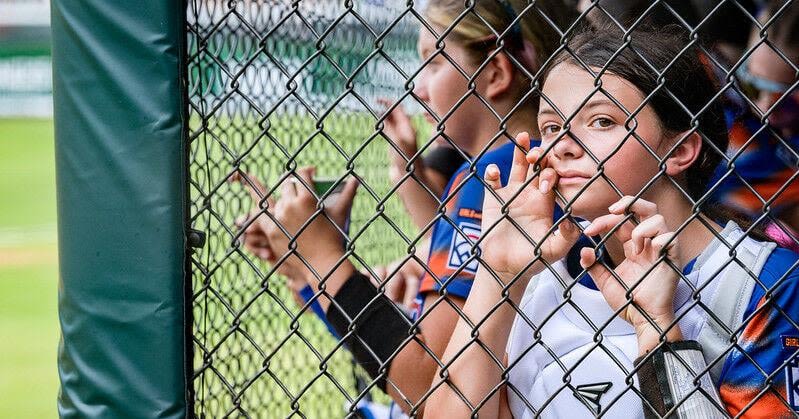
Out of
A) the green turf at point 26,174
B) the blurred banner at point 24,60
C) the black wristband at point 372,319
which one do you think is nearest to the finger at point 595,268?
the black wristband at point 372,319

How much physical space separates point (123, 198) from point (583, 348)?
0.89 metres

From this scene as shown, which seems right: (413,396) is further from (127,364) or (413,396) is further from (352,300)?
(127,364)

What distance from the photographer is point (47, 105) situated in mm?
15344

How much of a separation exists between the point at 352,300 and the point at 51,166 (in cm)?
1194

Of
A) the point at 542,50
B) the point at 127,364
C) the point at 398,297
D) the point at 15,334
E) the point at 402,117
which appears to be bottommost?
the point at 15,334

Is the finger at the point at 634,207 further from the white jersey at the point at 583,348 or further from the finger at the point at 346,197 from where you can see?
the finger at the point at 346,197

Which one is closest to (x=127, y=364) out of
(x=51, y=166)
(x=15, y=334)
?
(x=15, y=334)

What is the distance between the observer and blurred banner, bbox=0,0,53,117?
49.5ft

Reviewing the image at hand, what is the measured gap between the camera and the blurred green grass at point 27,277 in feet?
19.0

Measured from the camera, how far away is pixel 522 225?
5.74 feet

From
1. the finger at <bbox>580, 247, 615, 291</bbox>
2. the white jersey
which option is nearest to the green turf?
the white jersey

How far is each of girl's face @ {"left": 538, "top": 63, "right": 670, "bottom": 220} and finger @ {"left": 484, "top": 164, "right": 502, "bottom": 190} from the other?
0.10 m

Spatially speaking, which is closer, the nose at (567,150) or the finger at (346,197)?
the nose at (567,150)

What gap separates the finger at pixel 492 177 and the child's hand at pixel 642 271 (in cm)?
18
